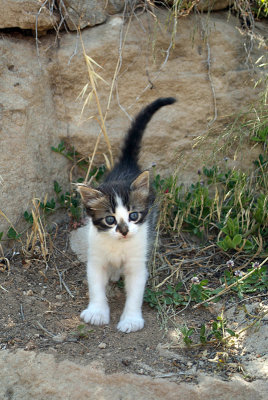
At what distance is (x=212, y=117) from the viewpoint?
13.1 ft

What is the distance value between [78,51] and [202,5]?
3.65 feet

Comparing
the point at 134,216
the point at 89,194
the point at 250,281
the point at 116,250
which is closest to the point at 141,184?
the point at 134,216

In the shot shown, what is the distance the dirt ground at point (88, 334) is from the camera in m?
2.45

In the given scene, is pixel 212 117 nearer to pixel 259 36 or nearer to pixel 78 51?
pixel 259 36

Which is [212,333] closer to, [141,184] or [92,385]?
[92,385]

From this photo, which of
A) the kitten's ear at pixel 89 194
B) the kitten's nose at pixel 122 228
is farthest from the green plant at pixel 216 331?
the kitten's ear at pixel 89 194

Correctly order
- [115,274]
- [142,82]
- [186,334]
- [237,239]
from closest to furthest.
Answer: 1. [186,334]
2. [237,239]
3. [115,274]
4. [142,82]

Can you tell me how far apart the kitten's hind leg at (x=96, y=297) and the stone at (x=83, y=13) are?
1.97m

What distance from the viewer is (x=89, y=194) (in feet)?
9.43

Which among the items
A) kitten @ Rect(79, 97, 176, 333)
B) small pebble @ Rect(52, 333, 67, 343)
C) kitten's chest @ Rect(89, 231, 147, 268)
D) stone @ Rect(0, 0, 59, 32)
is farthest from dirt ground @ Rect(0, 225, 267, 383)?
stone @ Rect(0, 0, 59, 32)

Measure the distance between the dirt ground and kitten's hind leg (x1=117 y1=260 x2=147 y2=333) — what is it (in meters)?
0.05

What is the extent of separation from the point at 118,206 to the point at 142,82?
1.52 m

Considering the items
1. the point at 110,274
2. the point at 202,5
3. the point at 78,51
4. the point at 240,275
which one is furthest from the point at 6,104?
the point at 240,275

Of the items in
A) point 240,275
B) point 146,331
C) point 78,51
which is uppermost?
point 78,51
